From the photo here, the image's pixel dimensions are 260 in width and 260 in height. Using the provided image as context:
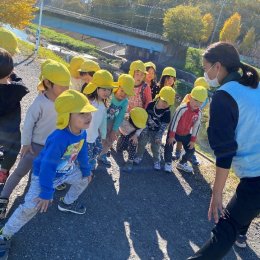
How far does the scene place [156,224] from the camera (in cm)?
371

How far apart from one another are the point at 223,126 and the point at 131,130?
108 inches

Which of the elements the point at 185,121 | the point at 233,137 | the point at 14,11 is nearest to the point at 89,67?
the point at 185,121

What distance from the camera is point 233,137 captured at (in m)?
2.49

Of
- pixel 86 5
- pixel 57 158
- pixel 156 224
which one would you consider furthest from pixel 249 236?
pixel 86 5

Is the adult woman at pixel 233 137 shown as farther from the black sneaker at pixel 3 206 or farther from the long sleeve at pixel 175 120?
the long sleeve at pixel 175 120

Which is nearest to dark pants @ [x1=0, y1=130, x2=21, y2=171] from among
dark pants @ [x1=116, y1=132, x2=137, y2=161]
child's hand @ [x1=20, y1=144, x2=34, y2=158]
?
child's hand @ [x1=20, y1=144, x2=34, y2=158]

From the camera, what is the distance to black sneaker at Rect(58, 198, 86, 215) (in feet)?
11.4

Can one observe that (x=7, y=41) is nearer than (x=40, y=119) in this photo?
No

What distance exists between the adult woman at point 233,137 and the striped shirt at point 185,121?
2.32 m

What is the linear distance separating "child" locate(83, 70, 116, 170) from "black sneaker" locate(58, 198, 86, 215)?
2.67ft

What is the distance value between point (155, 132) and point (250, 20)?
45937 millimetres

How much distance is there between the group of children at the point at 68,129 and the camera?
2.72 meters

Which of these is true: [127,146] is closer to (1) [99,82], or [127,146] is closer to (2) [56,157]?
(1) [99,82]

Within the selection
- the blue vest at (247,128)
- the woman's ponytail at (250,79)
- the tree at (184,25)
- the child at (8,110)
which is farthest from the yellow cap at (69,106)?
the tree at (184,25)
